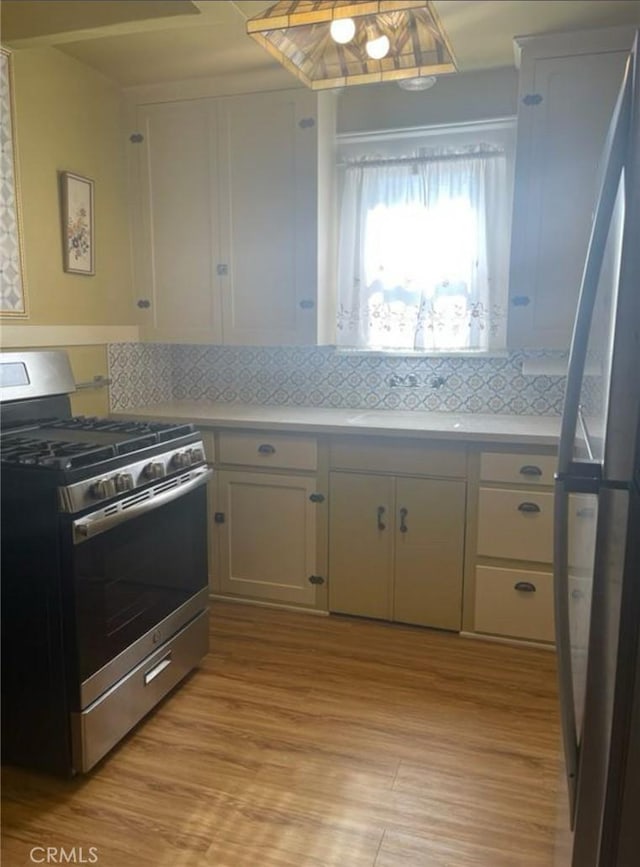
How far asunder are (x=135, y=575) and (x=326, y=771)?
829 millimetres

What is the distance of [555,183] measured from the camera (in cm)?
251

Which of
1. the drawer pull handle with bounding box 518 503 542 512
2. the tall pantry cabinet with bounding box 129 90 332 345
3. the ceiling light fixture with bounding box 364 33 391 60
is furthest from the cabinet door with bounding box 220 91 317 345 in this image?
the drawer pull handle with bounding box 518 503 542 512

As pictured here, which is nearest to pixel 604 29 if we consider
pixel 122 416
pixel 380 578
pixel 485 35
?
pixel 485 35

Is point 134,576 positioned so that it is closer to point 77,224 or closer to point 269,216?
point 77,224

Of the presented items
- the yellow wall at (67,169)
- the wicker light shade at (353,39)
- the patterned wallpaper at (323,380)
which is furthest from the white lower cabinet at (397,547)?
the wicker light shade at (353,39)

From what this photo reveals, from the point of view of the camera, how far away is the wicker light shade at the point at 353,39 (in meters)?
1.55

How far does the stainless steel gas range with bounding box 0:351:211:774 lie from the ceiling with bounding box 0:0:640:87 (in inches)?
47.2

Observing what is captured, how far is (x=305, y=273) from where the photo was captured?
2.91 m

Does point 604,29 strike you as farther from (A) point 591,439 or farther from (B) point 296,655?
(B) point 296,655

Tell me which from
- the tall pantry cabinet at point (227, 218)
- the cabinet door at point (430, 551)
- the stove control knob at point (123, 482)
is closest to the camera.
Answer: the stove control knob at point (123, 482)

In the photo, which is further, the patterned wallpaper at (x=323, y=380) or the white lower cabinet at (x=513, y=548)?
the patterned wallpaper at (x=323, y=380)

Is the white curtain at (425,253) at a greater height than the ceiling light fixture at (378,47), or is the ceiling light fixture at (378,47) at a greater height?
the ceiling light fixture at (378,47)

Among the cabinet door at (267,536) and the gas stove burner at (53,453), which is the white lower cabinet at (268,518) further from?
the gas stove burner at (53,453)

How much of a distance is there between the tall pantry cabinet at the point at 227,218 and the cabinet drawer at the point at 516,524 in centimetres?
111
